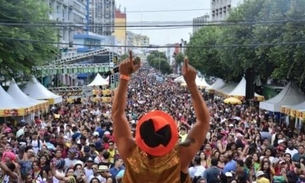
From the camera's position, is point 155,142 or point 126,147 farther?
point 126,147

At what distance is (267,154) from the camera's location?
1227cm

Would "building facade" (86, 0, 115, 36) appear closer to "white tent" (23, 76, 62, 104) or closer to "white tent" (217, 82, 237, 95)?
"white tent" (217, 82, 237, 95)

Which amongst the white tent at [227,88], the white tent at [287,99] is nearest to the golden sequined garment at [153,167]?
the white tent at [287,99]

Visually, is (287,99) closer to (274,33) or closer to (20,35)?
(274,33)

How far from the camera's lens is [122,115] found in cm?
354

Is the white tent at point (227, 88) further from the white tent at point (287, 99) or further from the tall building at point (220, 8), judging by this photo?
the tall building at point (220, 8)

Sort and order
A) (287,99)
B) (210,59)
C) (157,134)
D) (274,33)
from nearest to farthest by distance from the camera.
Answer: (157,134), (287,99), (274,33), (210,59)

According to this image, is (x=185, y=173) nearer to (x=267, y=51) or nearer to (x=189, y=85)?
(x=189, y=85)

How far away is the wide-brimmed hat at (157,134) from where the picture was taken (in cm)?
321

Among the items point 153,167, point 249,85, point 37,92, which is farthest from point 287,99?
point 153,167

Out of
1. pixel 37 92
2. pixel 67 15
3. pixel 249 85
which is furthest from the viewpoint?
pixel 67 15

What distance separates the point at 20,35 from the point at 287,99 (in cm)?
1131

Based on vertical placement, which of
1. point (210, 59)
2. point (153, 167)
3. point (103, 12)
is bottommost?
point (210, 59)

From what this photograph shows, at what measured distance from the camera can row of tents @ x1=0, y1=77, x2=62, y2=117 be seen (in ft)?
71.9
